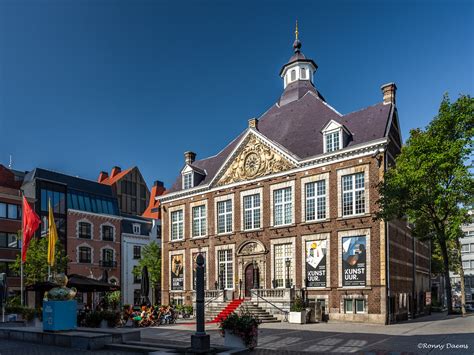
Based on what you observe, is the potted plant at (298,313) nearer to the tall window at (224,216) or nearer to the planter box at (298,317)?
the planter box at (298,317)

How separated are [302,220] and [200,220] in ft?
35.0

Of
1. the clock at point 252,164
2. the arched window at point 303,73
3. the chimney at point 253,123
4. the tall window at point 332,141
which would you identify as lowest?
the clock at point 252,164

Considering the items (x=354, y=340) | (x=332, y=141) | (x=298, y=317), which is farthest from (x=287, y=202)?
(x=354, y=340)

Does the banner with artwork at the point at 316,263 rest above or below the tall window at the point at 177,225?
below

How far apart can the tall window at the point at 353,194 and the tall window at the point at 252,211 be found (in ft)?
24.1

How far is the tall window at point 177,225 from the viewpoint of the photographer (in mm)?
40812

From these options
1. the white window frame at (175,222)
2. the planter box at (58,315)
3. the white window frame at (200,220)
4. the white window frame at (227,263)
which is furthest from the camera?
the white window frame at (175,222)

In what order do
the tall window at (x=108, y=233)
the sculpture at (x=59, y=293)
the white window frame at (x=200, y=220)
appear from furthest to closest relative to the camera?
the tall window at (x=108, y=233) → the white window frame at (x=200, y=220) → the sculpture at (x=59, y=293)

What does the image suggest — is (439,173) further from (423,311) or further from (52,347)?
(52,347)

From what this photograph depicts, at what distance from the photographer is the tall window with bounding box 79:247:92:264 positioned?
5184 cm

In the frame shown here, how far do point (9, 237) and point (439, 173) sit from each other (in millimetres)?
38490

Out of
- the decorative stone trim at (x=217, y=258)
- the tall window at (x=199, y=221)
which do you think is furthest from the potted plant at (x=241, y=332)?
the tall window at (x=199, y=221)

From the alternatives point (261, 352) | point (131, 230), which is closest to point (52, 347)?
point (261, 352)

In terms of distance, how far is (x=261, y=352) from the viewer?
1525 centimetres
